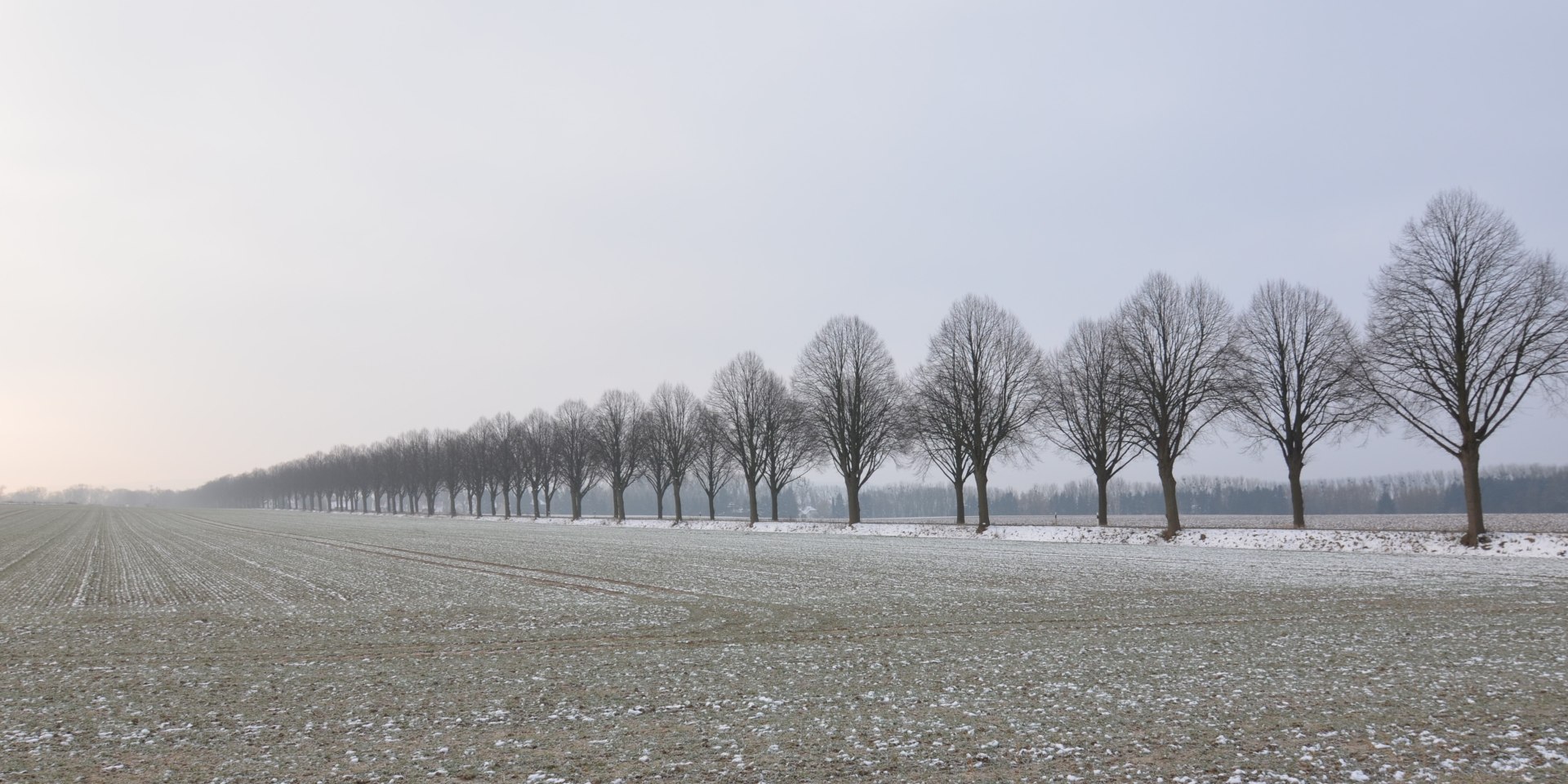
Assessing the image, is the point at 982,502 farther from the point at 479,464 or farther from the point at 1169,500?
the point at 479,464

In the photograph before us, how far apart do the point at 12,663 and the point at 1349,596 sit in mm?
25199

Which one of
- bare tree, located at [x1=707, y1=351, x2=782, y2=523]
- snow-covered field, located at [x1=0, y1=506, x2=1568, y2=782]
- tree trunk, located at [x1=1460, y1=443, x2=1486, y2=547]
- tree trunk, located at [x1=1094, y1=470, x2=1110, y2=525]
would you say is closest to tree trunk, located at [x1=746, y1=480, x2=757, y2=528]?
bare tree, located at [x1=707, y1=351, x2=782, y2=523]

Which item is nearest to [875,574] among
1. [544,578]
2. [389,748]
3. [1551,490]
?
[544,578]

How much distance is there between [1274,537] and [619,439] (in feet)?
258

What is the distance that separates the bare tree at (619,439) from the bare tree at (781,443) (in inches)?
907

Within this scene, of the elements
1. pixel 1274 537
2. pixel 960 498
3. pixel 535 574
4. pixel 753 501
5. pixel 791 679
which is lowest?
pixel 1274 537

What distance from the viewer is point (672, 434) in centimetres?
9944

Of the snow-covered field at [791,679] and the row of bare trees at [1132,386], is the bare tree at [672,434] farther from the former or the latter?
the snow-covered field at [791,679]

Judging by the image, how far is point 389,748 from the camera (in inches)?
324

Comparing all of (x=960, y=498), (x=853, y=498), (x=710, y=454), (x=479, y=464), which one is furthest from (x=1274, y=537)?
(x=479, y=464)

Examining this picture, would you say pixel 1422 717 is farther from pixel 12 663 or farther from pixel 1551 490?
pixel 1551 490

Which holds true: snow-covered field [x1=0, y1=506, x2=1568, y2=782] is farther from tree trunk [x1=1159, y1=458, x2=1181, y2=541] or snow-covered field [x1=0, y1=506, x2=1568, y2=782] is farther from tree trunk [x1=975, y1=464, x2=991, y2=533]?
tree trunk [x1=975, y1=464, x2=991, y2=533]

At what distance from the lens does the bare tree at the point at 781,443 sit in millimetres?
82062

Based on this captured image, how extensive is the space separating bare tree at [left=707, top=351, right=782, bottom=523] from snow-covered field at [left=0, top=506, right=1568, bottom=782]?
59.4m
